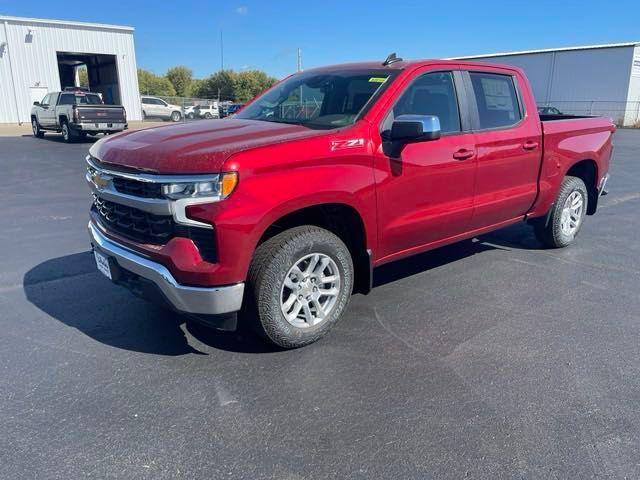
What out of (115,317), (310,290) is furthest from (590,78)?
(115,317)

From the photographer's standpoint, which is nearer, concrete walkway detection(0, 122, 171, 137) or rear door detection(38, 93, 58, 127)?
rear door detection(38, 93, 58, 127)

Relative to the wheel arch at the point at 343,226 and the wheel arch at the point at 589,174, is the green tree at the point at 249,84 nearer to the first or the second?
the wheel arch at the point at 589,174

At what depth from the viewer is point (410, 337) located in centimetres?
374

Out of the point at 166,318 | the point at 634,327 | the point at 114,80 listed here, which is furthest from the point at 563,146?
the point at 114,80

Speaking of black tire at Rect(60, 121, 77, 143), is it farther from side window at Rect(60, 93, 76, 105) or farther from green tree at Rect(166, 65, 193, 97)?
green tree at Rect(166, 65, 193, 97)

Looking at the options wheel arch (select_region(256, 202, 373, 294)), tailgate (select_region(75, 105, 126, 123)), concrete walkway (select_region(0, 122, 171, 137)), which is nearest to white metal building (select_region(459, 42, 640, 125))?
concrete walkway (select_region(0, 122, 171, 137))

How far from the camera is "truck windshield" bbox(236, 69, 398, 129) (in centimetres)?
390

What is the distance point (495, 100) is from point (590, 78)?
4104 centimetres

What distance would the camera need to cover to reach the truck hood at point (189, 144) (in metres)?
2.98

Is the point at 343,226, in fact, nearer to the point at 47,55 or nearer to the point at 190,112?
the point at 47,55

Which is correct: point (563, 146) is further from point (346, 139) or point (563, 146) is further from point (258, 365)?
point (258, 365)

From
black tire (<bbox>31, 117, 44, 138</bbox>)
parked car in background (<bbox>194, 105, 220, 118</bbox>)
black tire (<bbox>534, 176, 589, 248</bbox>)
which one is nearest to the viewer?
black tire (<bbox>534, 176, 589, 248</bbox>)

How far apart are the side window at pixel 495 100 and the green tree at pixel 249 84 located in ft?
214

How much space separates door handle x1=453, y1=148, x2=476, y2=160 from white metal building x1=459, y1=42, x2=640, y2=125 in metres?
39.9
